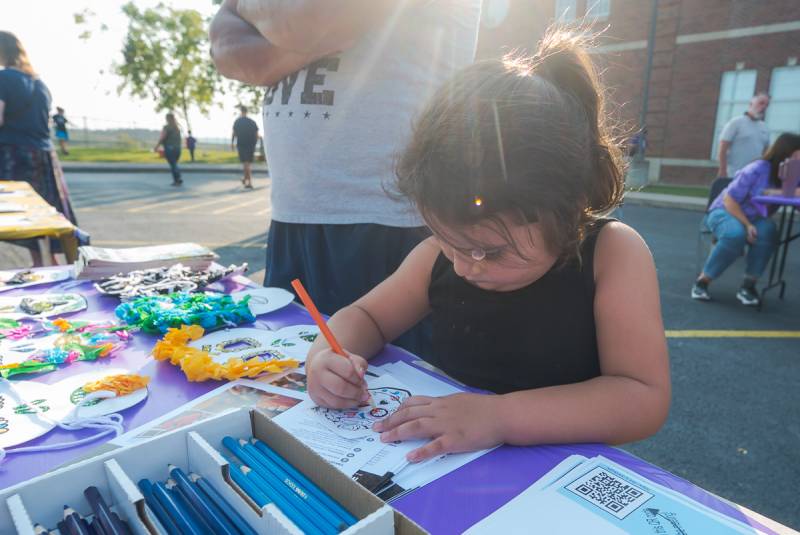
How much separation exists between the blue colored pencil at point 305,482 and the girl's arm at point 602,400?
0.62 feet

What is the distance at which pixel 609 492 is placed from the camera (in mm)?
633

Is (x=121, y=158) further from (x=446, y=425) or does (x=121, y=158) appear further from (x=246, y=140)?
(x=446, y=425)

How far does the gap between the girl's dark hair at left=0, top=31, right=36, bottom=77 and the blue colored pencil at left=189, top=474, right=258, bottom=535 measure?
12.1 feet

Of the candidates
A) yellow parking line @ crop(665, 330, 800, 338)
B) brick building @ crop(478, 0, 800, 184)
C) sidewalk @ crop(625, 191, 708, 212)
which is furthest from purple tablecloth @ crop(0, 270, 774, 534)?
brick building @ crop(478, 0, 800, 184)

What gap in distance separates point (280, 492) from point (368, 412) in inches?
13.2

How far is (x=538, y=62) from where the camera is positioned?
0.90m

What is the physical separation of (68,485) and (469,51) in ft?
4.02

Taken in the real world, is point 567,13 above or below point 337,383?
above

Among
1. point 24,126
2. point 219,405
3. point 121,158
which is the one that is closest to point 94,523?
point 219,405

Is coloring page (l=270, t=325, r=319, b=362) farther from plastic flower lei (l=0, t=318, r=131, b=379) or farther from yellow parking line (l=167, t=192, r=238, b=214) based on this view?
yellow parking line (l=167, t=192, r=238, b=214)

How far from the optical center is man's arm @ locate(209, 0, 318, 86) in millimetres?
1233

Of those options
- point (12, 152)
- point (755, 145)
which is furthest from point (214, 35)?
point (755, 145)

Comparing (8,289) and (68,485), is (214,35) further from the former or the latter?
(68,485)

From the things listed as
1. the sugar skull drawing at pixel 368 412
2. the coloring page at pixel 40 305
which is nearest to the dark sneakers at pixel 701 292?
the sugar skull drawing at pixel 368 412
